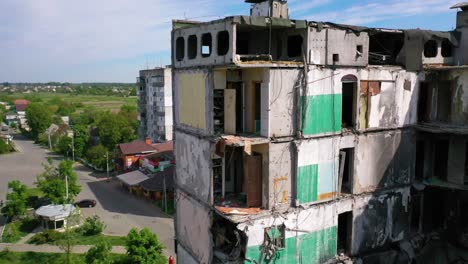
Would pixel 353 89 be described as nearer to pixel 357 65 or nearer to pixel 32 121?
pixel 357 65

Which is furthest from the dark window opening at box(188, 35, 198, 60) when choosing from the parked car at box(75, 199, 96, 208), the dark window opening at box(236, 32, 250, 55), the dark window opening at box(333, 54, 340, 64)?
the parked car at box(75, 199, 96, 208)

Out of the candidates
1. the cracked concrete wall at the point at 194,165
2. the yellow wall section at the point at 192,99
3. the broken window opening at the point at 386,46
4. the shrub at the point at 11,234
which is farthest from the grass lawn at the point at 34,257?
the broken window opening at the point at 386,46

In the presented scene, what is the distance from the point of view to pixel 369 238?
18484 mm

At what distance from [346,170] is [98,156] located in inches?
2177

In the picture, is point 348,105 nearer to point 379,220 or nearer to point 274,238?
point 379,220

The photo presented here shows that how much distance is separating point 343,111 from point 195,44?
7637 mm

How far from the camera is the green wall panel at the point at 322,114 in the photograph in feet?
51.8

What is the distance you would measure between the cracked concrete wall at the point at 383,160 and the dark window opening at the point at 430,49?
4.68 metres

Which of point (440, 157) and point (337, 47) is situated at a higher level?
point (337, 47)

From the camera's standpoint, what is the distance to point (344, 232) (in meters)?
18.7

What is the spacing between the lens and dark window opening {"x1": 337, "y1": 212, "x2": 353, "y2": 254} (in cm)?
1798

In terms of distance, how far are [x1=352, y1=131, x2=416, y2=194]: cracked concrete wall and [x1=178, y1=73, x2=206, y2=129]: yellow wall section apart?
735 centimetres

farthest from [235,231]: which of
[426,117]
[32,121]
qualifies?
[32,121]

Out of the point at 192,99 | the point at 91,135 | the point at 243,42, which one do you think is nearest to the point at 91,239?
the point at 192,99
